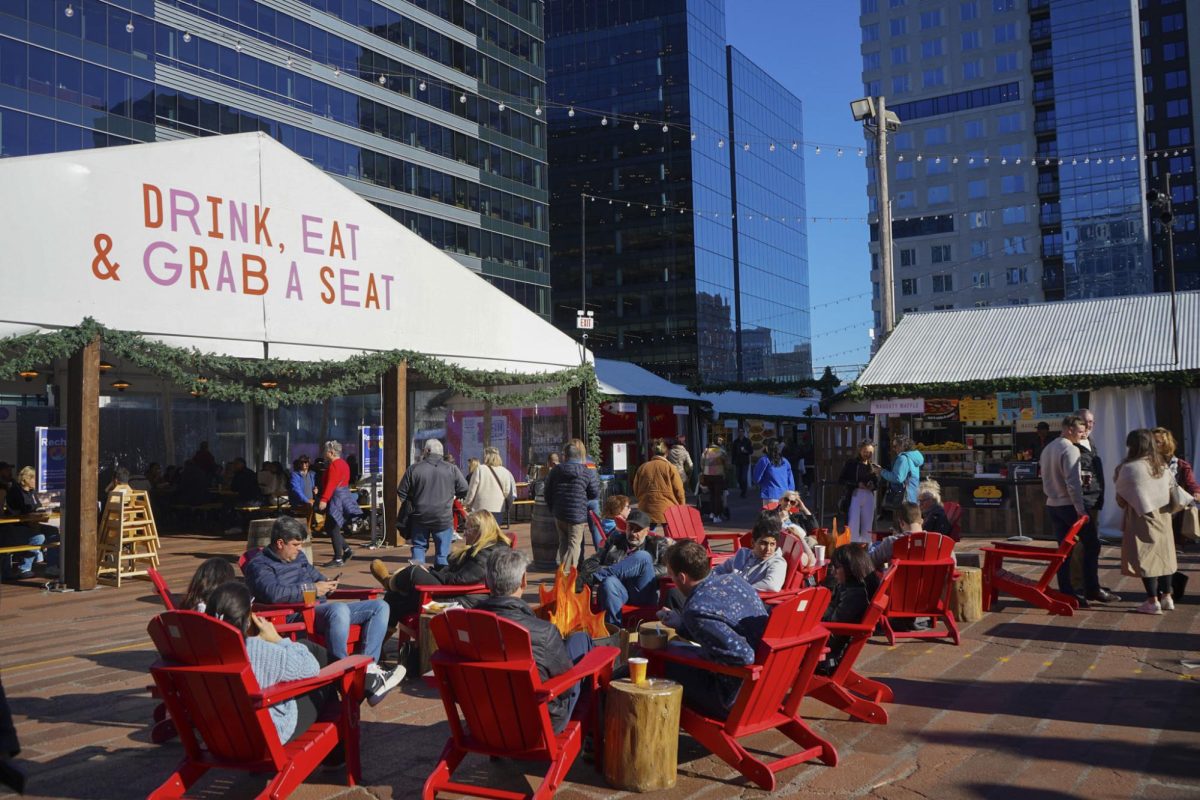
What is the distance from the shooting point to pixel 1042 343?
14461 mm

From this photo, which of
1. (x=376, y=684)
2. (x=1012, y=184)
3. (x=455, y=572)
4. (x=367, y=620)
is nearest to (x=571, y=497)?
(x=455, y=572)

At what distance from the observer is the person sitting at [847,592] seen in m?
5.41

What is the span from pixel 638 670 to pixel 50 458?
11931 millimetres

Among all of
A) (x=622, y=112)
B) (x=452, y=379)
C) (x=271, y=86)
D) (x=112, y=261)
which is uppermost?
(x=622, y=112)

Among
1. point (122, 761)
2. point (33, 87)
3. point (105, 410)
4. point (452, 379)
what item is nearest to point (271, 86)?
point (33, 87)

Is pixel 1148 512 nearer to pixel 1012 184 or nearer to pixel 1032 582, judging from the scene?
pixel 1032 582

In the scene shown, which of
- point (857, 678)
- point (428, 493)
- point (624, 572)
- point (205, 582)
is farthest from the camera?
point (428, 493)

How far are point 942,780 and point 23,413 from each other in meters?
16.8

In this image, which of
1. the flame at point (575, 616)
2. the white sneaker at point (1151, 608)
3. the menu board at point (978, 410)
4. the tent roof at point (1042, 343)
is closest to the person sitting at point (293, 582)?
the flame at point (575, 616)

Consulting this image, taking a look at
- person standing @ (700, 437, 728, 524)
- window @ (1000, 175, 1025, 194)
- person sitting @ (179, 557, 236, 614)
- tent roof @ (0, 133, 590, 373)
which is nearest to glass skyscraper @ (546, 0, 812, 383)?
window @ (1000, 175, 1025, 194)

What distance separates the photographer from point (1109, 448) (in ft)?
42.6

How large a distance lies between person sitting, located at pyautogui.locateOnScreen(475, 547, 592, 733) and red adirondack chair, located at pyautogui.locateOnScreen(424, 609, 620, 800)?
90 mm

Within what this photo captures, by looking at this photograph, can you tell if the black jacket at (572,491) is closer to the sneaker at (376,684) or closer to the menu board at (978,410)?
the sneaker at (376,684)

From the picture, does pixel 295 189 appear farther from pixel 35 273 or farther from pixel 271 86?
pixel 271 86
